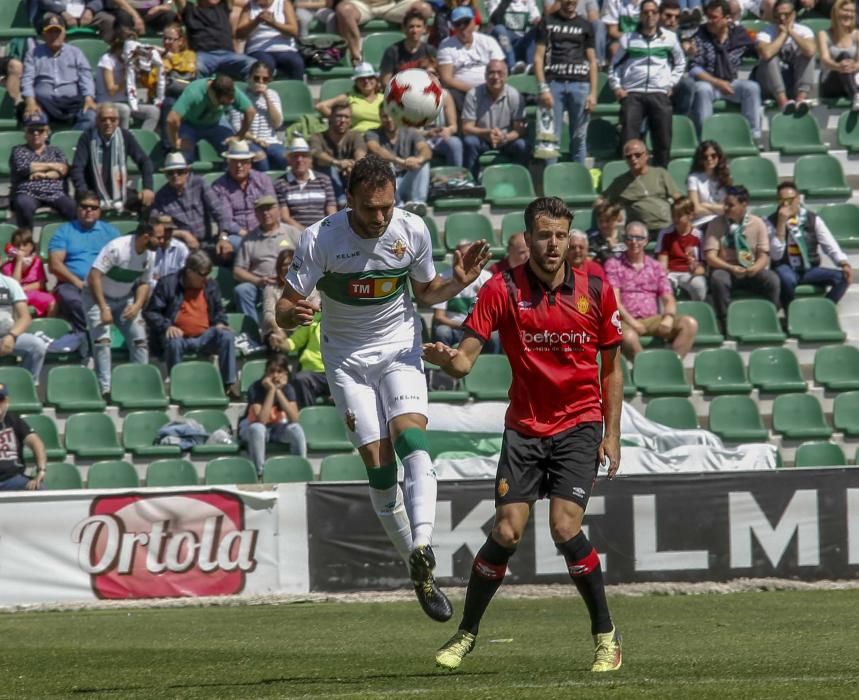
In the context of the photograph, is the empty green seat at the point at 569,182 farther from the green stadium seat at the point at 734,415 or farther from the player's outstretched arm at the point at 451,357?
the player's outstretched arm at the point at 451,357

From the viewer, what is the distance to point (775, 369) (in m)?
17.9

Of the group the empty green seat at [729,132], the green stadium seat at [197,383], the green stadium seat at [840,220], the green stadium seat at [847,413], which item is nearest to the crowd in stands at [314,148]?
the green stadium seat at [197,383]

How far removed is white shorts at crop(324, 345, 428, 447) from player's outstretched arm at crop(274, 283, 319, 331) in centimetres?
53

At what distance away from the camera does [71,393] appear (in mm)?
16906

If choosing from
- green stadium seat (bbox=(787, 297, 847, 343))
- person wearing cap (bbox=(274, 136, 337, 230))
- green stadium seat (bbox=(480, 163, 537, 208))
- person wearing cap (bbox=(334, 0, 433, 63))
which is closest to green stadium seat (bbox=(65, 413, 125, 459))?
person wearing cap (bbox=(274, 136, 337, 230))

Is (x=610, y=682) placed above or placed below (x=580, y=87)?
below

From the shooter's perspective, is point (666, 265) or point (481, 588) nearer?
point (481, 588)

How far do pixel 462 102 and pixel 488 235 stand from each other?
2.00 m

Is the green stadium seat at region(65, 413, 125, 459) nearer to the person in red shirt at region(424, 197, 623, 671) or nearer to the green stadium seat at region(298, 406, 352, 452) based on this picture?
the green stadium seat at region(298, 406, 352, 452)

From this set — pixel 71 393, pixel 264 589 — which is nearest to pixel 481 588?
pixel 264 589

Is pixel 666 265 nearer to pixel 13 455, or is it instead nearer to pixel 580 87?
pixel 580 87

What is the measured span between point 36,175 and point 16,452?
13.9 feet

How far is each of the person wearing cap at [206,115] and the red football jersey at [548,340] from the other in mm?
11091

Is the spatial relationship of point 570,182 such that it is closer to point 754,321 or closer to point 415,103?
point 754,321
